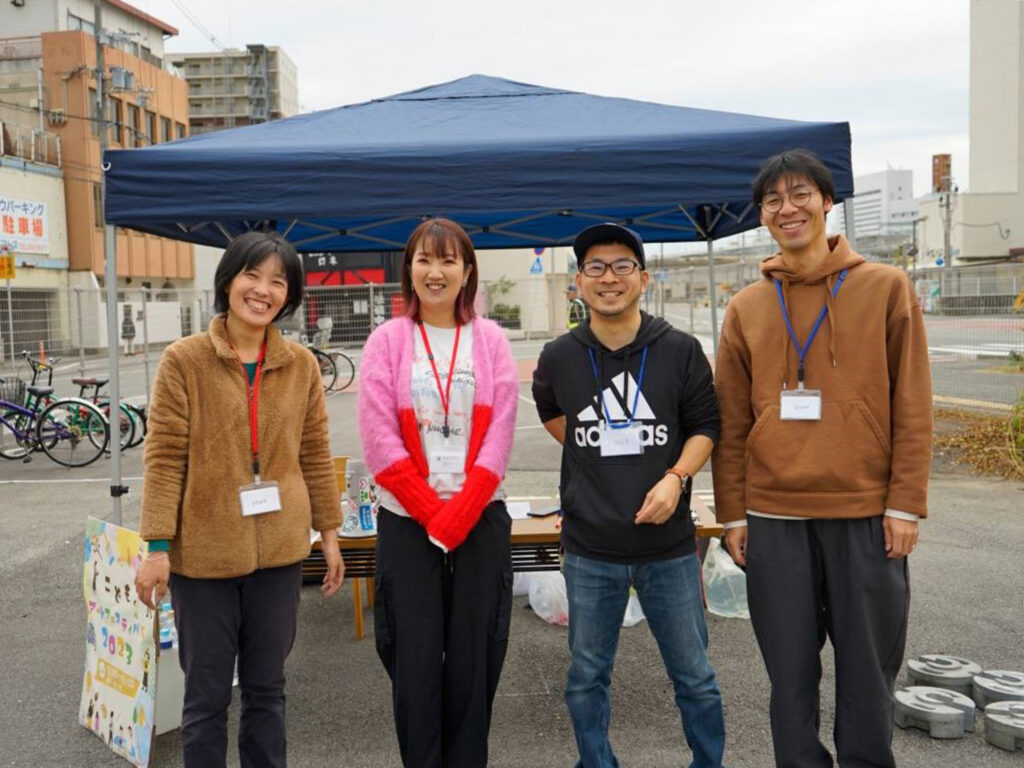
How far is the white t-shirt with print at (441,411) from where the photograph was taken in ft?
7.84

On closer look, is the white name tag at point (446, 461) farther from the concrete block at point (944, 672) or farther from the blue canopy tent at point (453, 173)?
the concrete block at point (944, 672)

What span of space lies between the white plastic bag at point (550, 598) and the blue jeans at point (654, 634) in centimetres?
166

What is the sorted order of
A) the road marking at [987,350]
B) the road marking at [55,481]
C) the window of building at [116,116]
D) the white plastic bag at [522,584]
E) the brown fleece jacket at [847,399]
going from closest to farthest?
the brown fleece jacket at [847,399], the white plastic bag at [522,584], the road marking at [55,481], the road marking at [987,350], the window of building at [116,116]

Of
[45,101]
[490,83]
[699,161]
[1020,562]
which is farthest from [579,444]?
[45,101]

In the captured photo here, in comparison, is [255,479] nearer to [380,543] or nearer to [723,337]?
[380,543]

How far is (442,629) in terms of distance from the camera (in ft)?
8.00

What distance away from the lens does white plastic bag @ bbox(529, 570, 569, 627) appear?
4.17 metres

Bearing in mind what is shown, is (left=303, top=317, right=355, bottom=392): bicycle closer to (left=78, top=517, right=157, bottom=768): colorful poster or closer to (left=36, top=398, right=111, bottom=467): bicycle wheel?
(left=36, top=398, right=111, bottom=467): bicycle wheel

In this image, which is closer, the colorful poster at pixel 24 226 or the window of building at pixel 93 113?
the colorful poster at pixel 24 226

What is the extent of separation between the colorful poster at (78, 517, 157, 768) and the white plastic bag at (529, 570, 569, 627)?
192cm

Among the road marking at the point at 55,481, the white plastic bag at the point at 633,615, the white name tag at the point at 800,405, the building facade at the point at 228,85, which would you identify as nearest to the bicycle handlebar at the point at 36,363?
the road marking at the point at 55,481

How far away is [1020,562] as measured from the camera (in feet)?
16.3

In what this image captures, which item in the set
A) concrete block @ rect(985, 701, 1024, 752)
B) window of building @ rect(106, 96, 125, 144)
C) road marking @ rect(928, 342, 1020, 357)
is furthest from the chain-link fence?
window of building @ rect(106, 96, 125, 144)

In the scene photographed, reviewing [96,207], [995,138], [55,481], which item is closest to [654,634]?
[55,481]
